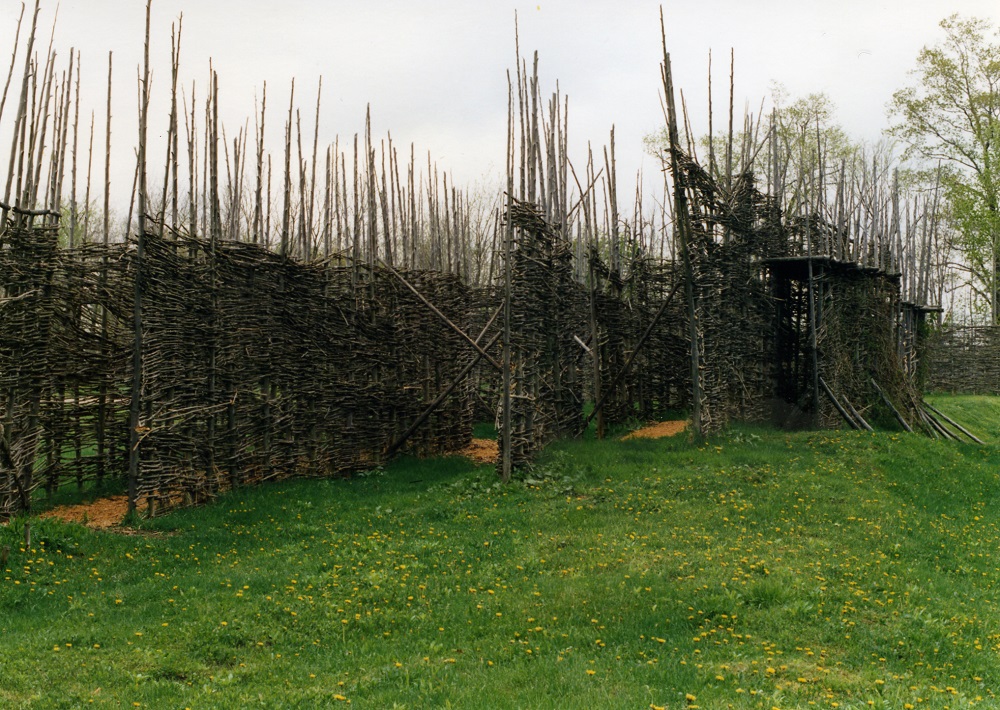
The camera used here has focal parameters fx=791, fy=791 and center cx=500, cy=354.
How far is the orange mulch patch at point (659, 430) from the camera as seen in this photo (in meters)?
15.3

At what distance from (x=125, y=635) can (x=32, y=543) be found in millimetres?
2384

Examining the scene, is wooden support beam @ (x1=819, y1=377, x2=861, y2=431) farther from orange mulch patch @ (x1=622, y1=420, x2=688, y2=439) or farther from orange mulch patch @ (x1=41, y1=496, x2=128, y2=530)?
orange mulch patch @ (x1=41, y1=496, x2=128, y2=530)

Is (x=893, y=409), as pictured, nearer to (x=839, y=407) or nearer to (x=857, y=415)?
(x=857, y=415)

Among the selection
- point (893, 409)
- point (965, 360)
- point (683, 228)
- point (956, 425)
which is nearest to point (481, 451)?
point (683, 228)

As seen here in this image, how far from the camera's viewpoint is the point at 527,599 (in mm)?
7102

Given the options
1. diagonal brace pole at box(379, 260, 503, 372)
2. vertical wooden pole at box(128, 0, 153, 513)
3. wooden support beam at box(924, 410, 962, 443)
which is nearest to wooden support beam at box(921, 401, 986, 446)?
wooden support beam at box(924, 410, 962, 443)

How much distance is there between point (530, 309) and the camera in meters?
13.4

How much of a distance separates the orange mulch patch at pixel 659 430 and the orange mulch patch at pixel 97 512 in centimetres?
898

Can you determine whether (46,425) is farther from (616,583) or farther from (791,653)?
(791,653)

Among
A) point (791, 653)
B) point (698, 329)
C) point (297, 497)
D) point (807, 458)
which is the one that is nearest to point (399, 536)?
point (297, 497)

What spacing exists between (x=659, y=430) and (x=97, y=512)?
10.3m

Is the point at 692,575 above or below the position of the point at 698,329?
below

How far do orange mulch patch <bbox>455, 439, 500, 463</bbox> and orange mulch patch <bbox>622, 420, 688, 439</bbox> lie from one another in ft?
8.77

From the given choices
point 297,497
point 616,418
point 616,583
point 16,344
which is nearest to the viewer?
point 616,583
